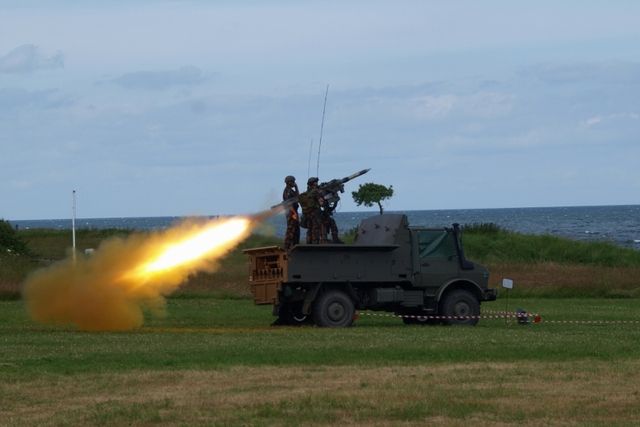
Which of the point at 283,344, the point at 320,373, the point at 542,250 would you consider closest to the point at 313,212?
the point at 283,344

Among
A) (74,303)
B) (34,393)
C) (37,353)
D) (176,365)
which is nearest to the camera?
(34,393)

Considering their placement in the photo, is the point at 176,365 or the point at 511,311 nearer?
the point at 176,365

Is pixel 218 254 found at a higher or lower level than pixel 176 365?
higher

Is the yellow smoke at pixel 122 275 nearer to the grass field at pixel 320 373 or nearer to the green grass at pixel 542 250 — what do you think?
the grass field at pixel 320 373

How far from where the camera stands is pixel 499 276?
49.9 metres

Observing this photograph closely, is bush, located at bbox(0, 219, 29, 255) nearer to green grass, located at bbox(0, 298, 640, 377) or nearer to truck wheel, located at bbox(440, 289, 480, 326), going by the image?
green grass, located at bbox(0, 298, 640, 377)

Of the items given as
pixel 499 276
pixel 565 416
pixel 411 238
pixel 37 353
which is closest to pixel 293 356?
pixel 37 353

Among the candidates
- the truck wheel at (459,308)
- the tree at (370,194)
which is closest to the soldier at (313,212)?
the truck wheel at (459,308)

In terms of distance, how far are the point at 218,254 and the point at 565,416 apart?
15.7 meters

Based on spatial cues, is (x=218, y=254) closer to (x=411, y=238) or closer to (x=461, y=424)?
(x=411, y=238)

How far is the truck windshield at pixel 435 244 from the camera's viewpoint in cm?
3039

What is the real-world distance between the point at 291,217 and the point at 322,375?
1102 centimetres

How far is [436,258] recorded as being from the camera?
30.5 metres

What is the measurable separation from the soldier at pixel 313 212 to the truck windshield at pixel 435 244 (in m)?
2.28
